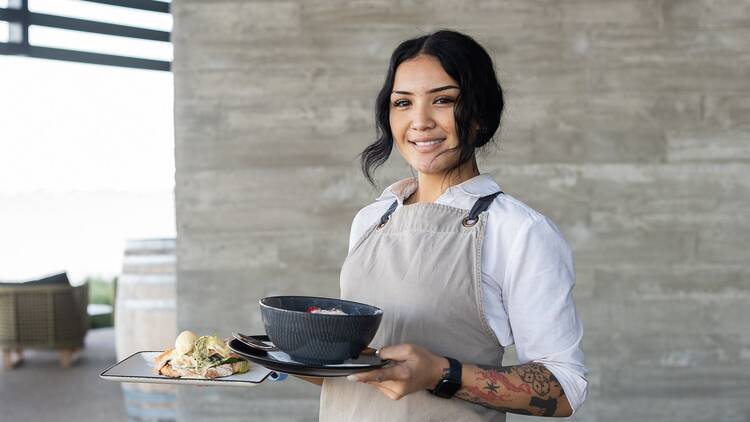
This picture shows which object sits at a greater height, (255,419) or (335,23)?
(335,23)

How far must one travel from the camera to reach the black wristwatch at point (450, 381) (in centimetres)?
104

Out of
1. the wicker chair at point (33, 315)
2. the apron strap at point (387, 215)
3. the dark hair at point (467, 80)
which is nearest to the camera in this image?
the dark hair at point (467, 80)

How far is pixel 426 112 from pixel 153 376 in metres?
0.59

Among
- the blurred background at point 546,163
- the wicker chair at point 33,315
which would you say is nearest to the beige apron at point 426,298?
the blurred background at point 546,163

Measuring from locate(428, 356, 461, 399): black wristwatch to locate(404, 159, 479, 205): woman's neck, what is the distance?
12.4 inches

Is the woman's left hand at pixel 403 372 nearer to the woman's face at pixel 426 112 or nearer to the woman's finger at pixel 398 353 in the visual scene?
the woman's finger at pixel 398 353

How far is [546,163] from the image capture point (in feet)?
9.11

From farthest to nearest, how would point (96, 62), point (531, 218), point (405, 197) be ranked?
1. point (96, 62)
2. point (405, 197)
3. point (531, 218)

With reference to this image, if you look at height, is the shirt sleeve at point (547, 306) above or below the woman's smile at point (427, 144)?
below

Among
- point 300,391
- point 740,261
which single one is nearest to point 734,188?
point 740,261

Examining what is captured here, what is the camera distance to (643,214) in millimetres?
2781

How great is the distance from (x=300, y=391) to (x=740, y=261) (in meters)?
1.74

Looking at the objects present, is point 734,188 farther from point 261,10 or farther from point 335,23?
point 261,10

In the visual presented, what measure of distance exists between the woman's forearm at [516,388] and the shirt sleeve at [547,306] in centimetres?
2
